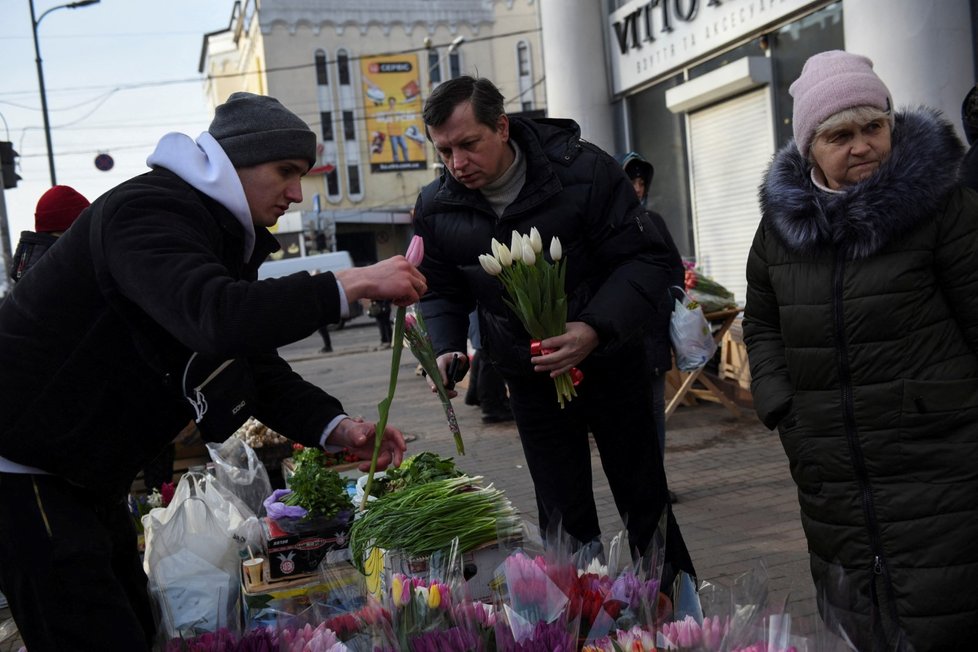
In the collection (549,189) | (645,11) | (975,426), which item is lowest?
(975,426)

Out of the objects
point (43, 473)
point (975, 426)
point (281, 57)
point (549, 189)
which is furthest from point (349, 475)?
point (281, 57)

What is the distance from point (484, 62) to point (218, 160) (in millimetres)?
44558

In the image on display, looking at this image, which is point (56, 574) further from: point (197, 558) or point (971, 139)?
point (971, 139)

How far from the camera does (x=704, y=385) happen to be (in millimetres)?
8180

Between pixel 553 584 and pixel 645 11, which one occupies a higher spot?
pixel 645 11

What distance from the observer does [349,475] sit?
181 inches

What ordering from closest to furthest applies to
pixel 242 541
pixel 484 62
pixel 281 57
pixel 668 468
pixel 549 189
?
1. pixel 549 189
2. pixel 242 541
3. pixel 668 468
4. pixel 281 57
5. pixel 484 62

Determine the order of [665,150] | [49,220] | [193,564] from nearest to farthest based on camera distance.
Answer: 1. [193,564]
2. [49,220]
3. [665,150]

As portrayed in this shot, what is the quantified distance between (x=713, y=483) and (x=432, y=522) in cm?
359

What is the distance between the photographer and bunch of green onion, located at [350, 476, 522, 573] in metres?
2.58

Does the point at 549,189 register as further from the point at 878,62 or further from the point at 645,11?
the point at 645,11

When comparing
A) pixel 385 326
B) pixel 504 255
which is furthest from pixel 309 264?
pixel 504 255

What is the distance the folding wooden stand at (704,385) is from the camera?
7238mm

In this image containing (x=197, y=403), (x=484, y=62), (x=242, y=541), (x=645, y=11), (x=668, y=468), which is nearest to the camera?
(x=197, y=403)
